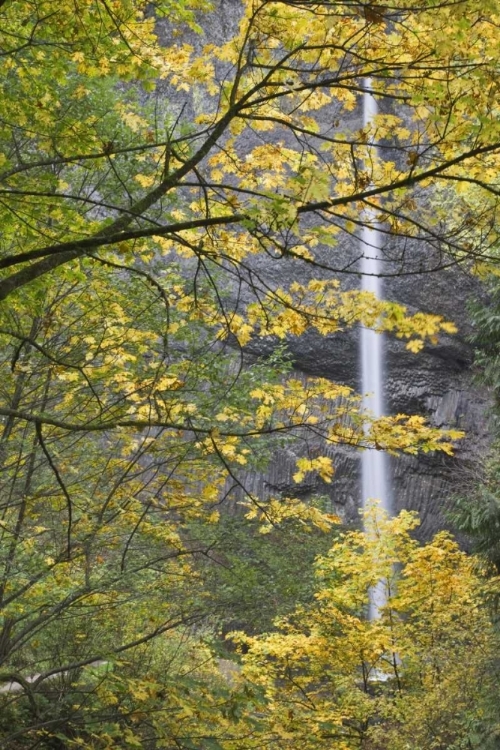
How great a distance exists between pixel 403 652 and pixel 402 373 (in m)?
15.7

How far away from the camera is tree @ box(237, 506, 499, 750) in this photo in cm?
745

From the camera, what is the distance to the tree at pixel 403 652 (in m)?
7.45

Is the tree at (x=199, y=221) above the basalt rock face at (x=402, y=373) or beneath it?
beneath

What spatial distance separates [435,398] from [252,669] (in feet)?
52.6

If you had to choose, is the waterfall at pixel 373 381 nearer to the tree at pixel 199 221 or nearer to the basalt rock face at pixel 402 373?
the basalt rock face at pixel 402 373

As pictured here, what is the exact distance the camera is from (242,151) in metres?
22.9

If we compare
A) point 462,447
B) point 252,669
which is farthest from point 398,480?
point 252,669

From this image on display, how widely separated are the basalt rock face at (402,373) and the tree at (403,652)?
12.6 metres

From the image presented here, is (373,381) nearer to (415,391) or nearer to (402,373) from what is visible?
(402,373)

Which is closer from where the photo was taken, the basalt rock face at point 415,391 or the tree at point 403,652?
the tree at point 403,652

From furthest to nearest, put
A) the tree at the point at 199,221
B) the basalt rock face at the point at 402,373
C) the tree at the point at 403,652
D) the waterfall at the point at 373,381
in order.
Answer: the waterfall at the point at 373,381
the basalt rock face at the point at 402,373
the tree at the point at 403,652
the tree at the point at 199,221

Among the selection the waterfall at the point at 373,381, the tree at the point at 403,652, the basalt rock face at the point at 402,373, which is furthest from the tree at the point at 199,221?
the waterfall at the point at 373,381

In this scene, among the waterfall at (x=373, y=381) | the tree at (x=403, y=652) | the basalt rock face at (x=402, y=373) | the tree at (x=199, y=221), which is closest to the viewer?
the tree at (x=199, y=221)

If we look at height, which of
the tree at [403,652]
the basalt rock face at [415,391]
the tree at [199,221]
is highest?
the basalt rock face at [415,391]
